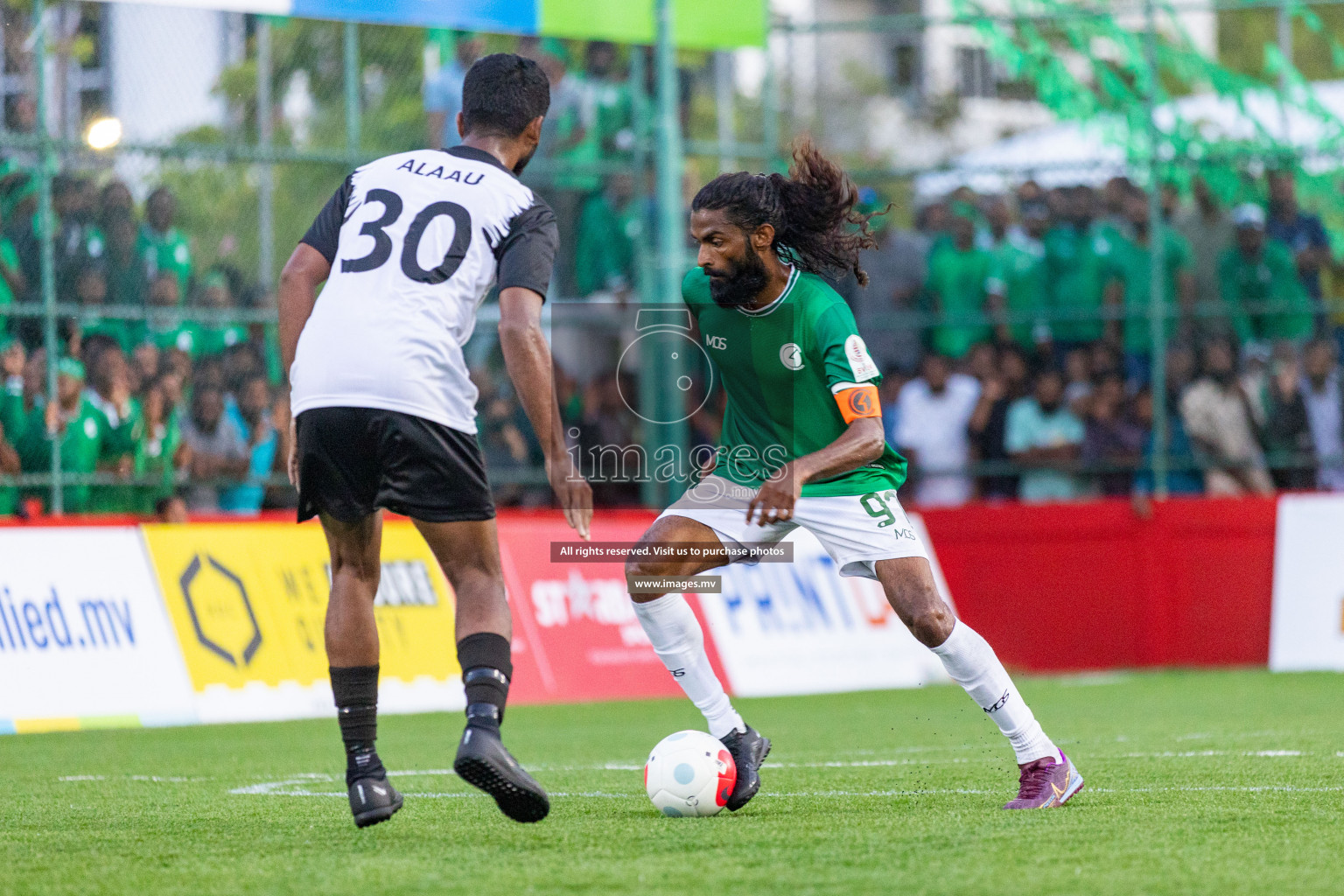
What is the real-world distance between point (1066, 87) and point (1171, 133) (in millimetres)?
1153

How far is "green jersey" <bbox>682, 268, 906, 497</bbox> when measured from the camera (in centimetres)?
623

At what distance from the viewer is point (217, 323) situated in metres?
12.2

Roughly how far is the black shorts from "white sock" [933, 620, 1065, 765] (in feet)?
5.51

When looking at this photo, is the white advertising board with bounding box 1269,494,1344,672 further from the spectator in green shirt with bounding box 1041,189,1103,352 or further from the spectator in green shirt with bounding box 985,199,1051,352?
the spectator in green shirt with bounding box 985,199,1051,352

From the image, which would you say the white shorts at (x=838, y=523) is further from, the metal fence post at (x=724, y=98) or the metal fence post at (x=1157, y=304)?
the metal fence post at (x=724, y=98)

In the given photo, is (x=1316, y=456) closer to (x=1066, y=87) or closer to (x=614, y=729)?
(x=1066, y=87)

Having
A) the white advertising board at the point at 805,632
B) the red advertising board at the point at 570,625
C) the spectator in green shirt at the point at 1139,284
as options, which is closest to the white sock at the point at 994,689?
the red advertising board at the point at 570,625

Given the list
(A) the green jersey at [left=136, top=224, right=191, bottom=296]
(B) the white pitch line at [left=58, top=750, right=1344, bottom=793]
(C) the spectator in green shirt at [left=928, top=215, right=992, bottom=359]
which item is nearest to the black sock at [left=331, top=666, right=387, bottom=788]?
(B) the white pitch line at [left=58, top=750, right=1344, bottom=793]

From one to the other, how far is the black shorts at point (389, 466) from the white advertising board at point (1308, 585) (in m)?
10.1

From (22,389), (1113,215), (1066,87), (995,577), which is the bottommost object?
(995,577)

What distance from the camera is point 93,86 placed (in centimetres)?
1211

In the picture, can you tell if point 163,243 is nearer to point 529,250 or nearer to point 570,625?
point 570,625

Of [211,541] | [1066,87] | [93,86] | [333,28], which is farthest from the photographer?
[1066,87]

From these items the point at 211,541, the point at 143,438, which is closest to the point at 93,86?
the point at 143,438
